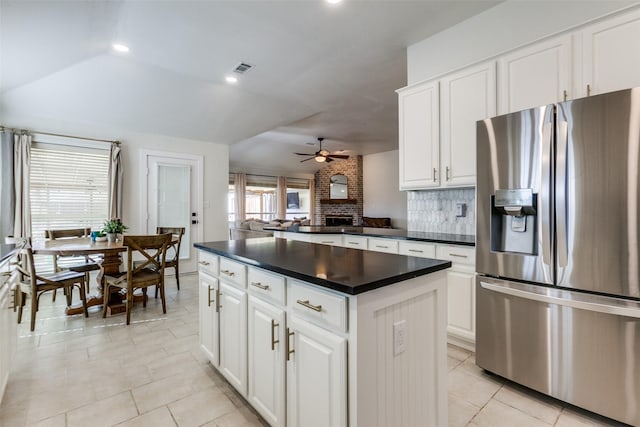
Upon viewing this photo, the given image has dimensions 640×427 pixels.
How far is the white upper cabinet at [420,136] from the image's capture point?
2.92 meters

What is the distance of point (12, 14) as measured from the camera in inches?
84.2

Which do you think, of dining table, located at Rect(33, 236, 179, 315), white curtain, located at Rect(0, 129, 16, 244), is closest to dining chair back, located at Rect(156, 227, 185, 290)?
dining table, located at Rect(33, 236, 179, 315)

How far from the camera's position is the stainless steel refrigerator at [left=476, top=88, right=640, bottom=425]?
1.51m

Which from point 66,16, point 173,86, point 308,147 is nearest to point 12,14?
point 66,16

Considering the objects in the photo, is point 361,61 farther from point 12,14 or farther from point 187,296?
point 187,296

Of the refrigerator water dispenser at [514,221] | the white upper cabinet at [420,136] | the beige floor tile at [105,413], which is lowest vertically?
the beige floor tile at [105,413]

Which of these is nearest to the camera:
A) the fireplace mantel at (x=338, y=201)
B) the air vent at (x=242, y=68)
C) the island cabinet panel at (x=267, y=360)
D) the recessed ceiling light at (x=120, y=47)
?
the island cabinet panel at (x=267, y=360)

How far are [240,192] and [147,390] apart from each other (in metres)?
7.53

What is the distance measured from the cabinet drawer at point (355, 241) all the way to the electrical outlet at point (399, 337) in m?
2.13

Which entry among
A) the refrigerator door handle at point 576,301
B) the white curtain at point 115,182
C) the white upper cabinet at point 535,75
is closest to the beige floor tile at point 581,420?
the refrigerator door handle at point 576,301

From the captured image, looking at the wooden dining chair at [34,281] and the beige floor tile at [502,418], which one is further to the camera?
the wooden dining chair at [34,281]

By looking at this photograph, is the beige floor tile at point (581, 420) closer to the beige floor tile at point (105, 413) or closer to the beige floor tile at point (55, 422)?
the beige floor tile at point (105, 413)

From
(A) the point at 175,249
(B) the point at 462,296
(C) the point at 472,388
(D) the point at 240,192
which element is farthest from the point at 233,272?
(D) the point at 240,192

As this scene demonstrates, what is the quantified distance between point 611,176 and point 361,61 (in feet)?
8.52
